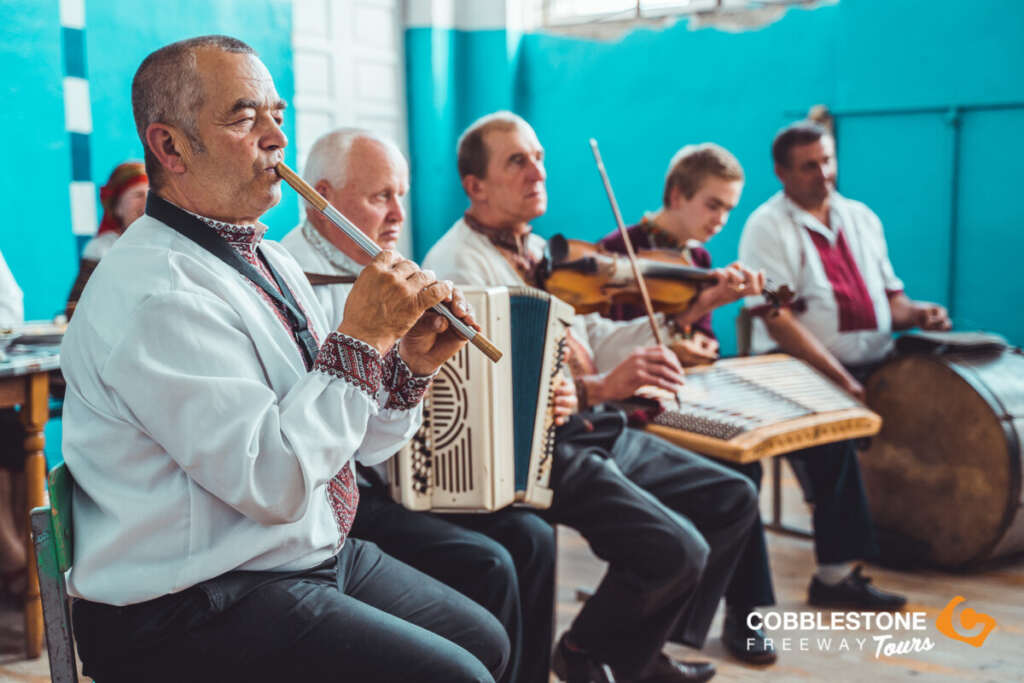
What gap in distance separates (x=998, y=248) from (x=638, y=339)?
2860mm

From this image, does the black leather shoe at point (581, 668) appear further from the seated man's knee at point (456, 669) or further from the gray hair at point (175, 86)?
the gray hair at point (175, 86)

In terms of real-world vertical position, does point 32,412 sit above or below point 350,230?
below

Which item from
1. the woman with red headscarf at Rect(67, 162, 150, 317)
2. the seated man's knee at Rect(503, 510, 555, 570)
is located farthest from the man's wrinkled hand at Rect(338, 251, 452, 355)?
the woman with red headscarf at Rect(67, 162, 150, 317)

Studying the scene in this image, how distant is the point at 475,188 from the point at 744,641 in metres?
1.38

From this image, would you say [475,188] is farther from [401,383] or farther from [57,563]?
[57,563]

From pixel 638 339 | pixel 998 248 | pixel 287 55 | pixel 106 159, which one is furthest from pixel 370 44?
pixel 638 339

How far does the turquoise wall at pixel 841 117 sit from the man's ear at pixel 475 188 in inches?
129

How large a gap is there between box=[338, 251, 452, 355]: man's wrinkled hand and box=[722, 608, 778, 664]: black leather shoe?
176 centimetres

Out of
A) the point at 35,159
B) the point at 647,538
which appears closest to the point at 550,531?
the point at 647,538

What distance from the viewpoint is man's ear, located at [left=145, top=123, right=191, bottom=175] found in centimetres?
140

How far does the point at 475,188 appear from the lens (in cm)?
264

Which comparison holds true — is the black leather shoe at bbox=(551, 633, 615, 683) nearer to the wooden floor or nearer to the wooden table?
the wooden floor

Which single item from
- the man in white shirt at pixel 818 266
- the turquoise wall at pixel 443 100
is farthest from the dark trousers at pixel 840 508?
the turquoise wall at pixel 443 100

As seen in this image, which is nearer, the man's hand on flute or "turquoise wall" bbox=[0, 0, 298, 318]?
the man's hand on flute
